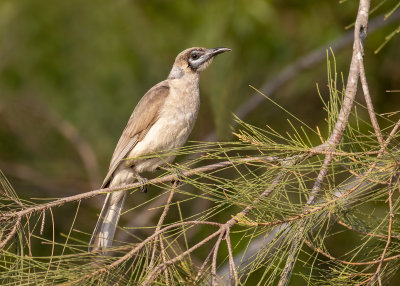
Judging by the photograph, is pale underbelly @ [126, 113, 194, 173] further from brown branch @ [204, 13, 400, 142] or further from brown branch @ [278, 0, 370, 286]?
brown branch @ [278, 0, 370, 286]

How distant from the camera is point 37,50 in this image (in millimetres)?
9203

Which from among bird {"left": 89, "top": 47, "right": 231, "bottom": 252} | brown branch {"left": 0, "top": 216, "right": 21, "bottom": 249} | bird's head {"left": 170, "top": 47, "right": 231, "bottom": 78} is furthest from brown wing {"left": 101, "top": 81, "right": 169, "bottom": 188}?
brown branch {"left": 0, "top": 216, "right": 21, "bottom": 249}

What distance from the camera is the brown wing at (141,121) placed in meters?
4.98

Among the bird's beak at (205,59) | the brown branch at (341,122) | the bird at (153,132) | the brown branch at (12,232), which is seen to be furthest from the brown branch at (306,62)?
the brown branch at (12,232)

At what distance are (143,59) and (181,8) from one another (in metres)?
1.04

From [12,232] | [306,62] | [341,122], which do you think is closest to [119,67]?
[306,62]

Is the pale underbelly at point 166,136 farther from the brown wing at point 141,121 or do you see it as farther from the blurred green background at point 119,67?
the blurred green background at point 119,67

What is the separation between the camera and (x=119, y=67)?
27.7ft

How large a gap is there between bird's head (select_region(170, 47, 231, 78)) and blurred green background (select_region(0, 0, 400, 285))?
741 millimetres

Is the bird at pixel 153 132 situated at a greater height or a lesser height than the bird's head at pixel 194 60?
lesser

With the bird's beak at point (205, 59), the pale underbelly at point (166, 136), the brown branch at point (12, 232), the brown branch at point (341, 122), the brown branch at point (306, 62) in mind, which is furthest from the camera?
the brown branch at point (306, 62)

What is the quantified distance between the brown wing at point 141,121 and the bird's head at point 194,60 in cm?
28

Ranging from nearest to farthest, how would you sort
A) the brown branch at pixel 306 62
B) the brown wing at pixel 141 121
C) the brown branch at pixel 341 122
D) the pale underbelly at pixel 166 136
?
1. the brown branch at pixel 341 122
2. the pale underbelly at pixel 166 136
3. the brown wing at pixel 141 121
4. the brown branch at pixel 306 62

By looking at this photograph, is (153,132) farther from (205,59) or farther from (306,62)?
(306,62)
